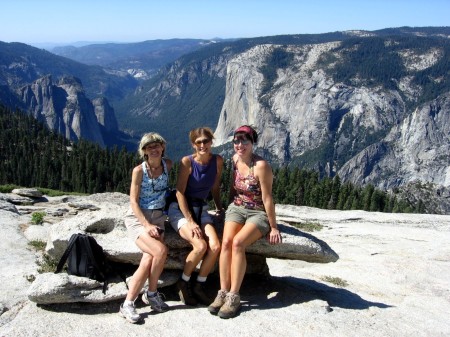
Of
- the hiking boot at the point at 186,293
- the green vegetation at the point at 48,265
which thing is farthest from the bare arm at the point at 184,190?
the green vegetation at the point at 48,265

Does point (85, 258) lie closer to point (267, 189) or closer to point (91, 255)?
point (91, 255)

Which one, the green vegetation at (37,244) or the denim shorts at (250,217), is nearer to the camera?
the denim shorts at (250,217)

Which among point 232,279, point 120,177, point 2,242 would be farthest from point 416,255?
point 120,177

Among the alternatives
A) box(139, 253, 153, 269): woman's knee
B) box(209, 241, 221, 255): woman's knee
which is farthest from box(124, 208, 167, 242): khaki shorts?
box(209, 241, 221, 255): woman's knee

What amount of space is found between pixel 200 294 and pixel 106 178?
4643 inches

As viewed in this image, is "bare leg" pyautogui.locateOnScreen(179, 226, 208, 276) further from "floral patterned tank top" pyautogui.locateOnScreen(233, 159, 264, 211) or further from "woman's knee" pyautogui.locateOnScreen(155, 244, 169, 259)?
"floral patterned tank top" pyautogui.locateOnScreen(233, 159, 264, 211)

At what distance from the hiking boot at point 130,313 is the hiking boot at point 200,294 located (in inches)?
73.1

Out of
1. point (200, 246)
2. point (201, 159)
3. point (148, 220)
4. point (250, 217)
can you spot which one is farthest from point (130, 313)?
point (201, 159)

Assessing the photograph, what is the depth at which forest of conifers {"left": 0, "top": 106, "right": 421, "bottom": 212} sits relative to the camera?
11606 centimetres

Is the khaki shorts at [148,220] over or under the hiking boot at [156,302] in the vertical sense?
over

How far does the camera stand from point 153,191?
1238 cm

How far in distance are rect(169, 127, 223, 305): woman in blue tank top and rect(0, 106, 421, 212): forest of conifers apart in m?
93.2

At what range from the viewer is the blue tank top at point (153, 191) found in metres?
12.2

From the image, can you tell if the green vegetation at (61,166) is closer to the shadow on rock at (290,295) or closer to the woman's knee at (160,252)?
the shadow on rock at (290,295)
